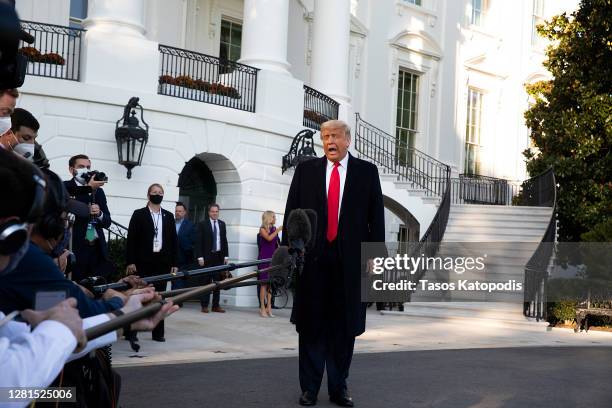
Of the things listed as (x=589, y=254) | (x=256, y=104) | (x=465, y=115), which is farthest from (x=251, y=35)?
(x=465, y=115)

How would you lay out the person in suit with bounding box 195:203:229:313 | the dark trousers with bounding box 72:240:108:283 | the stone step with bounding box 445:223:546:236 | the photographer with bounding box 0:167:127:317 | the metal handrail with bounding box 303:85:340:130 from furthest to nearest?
the stone step with bounding box 445:223:546:236, the metal handrail with bounding box 303:85:340:130, the person in suit with bounding box 195:203:229:313, the dark trousers with bounding box 72:240:108:283, the photographer with bounding box 0:167:127:317

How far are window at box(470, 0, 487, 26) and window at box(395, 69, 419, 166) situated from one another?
3227 mm

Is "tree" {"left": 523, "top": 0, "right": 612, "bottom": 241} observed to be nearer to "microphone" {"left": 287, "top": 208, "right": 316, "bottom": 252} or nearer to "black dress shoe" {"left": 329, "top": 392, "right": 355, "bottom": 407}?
"black dress shoe" {"left": 329, "top": 392, "right": 355, "bottom": 407}

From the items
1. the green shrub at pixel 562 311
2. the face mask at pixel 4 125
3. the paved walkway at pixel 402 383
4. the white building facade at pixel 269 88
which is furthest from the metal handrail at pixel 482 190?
the face mask at pixel 4 125

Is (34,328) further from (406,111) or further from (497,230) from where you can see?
(406,111)

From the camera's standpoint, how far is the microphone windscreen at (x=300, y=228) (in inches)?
184

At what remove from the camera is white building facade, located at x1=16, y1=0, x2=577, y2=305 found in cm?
1691

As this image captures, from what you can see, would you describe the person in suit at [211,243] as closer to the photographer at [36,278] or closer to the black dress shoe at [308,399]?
the black dress shoe at [308,399]

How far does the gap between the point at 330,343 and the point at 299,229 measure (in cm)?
250

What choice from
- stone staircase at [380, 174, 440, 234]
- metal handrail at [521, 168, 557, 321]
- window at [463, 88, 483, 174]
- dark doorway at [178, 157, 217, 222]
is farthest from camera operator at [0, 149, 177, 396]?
window at [463, 88, 483, 174]

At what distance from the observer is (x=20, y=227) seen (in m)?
2.39

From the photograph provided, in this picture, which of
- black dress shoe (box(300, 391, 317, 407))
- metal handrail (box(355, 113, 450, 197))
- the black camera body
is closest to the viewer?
the black camera body

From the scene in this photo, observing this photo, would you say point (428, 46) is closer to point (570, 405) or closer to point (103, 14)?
point (103, 14)

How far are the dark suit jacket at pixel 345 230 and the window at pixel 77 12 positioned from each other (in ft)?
48.7
